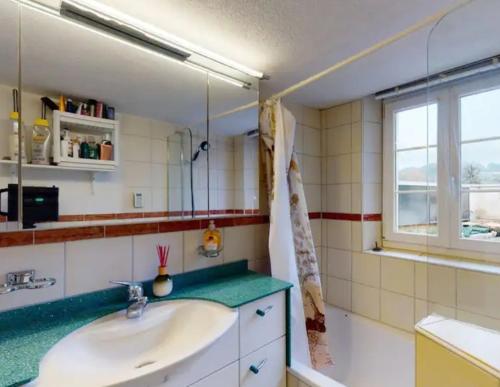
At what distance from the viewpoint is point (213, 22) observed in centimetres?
118

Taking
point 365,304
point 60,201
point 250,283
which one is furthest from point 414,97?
point 60,201

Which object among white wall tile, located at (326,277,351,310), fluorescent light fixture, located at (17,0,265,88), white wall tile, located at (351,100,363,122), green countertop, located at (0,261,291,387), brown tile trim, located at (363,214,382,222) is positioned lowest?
white wall tile, located at (326,277,351,310)

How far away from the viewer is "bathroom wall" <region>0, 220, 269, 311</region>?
38.5 inches

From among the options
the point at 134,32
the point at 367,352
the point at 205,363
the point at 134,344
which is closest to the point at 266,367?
the point at 205,363

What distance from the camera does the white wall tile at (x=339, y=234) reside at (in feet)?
7.18

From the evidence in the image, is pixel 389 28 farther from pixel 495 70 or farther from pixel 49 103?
pixel 49 103

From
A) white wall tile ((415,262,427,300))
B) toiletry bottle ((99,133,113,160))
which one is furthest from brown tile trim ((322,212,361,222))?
toiletry bottle ((99,133,113,160))

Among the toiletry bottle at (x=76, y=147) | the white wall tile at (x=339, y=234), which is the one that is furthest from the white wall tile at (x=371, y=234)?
the toiletry bottle at (x=76, y=147)

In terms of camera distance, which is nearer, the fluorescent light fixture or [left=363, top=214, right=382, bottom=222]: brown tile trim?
the fluorescent light fixture

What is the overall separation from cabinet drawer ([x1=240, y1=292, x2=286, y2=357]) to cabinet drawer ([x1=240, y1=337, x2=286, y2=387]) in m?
0.03

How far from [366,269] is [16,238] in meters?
2.08

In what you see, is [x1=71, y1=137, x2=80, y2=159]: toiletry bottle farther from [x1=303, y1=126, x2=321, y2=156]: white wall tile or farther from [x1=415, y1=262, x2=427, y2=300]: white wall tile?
[x1=415, y1=262, x2=427, y2=300]: white wall tile

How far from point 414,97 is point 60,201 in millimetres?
2268

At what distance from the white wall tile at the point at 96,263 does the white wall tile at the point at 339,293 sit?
5.44 ft
